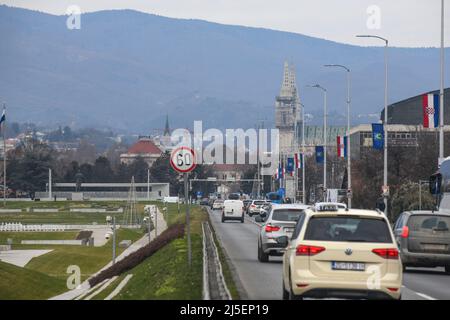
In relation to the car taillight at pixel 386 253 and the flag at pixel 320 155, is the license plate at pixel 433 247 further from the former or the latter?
the flag at pixel 320 155

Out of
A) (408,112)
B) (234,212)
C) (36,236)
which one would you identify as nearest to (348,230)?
(234,212)

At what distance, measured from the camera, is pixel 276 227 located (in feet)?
113

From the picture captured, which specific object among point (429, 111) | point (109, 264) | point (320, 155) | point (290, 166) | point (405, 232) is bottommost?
point (109, 264)

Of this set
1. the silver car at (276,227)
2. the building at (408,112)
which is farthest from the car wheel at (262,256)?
the building at (408,112)

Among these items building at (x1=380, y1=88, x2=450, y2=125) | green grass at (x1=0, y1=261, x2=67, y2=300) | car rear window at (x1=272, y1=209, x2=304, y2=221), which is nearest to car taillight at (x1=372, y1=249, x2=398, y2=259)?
car rear window at (x1=272, y1=209, x2=304, y2=221)

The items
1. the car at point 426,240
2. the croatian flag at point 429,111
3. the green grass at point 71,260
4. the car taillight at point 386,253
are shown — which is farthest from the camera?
the green grass at point 71,260

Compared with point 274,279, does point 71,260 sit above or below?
below

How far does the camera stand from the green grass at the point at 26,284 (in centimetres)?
4184

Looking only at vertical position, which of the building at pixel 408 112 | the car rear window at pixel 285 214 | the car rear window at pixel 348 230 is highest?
the building at pixel 408 112

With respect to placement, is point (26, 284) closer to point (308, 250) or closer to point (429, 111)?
point (429, 111)

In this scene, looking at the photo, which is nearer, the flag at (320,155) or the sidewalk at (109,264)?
the sidewalk at (109,264)

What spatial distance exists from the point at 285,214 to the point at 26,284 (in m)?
13.9

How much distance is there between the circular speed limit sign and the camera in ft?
88.1
